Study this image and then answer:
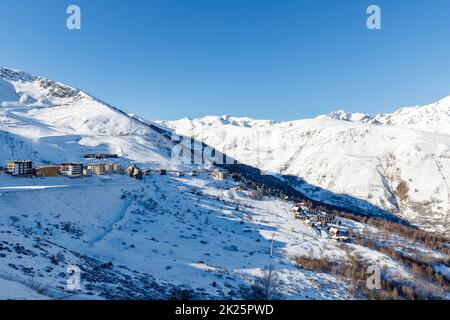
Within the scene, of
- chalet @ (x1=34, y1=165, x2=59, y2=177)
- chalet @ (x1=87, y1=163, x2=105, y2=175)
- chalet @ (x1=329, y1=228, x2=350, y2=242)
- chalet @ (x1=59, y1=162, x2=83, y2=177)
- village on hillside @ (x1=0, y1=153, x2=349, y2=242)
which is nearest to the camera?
village on hillside @ (x1=0, y1=153, x2=349, y2=242)

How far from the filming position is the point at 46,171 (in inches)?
2408

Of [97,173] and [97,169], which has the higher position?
[97,169]

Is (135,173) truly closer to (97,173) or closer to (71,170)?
(97,173)

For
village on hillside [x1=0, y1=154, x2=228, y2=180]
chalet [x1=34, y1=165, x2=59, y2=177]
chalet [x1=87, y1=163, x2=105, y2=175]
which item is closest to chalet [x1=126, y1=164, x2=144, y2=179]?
village on hillside [x1=0, y1=154, x2=228, y2=180]

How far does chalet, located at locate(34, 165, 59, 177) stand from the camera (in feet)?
196

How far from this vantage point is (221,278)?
29734 mm

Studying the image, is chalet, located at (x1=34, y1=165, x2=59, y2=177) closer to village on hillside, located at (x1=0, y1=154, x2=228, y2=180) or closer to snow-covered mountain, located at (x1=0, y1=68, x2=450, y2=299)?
village on hillside, located at (x1=0, y1=154, x2=228, y2=180)

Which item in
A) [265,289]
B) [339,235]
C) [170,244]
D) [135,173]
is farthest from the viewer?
[135,173]

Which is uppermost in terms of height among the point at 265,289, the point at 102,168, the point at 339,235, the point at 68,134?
the point at 68,134

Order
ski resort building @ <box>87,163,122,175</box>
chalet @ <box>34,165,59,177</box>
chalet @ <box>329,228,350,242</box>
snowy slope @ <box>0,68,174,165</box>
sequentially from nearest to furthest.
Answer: chalet @ <box>329,228,350,242</box> → chalet @ <box>34,165,59,177</box> → ski resort building @ <box>87,163,122,175</box> → snowy slope @ <box>0,68,174,165</box>

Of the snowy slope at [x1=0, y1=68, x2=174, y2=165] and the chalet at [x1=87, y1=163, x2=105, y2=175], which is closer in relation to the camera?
the chalet at [x1=87, y1=163, x2=105, y2=175]

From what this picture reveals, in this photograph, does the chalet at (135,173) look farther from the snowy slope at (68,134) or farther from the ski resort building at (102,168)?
the snowy slope at (68,134)

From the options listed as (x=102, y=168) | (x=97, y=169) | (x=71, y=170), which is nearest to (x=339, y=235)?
(x=71, y=170)

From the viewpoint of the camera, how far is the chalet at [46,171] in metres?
59.7
